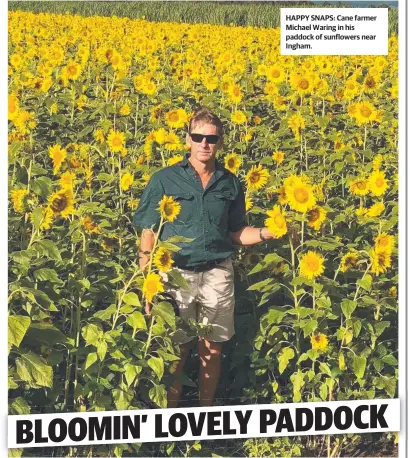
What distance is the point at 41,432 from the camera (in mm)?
3650

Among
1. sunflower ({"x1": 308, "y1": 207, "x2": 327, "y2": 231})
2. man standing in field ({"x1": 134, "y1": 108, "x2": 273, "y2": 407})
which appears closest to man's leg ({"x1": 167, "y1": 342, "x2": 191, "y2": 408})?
man standing in field ({"x1": 134, "y1": 108, "x2": 273, "y2": 407})

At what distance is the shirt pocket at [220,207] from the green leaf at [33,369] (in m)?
0.89

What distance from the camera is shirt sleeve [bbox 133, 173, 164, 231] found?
3646mm

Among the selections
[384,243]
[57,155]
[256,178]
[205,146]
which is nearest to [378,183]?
[384,243]

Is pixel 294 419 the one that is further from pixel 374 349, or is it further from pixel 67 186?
pixel 67 186

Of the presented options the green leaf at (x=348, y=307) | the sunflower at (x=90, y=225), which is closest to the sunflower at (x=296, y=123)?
the green leaf at (x=348, y=307)

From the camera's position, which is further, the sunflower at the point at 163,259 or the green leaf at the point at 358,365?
the green leaf at the point at 358,365

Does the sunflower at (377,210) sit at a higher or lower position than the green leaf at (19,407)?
higher

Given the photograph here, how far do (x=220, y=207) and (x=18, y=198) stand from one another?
0.81m

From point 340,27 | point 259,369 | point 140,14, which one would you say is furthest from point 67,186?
point 340,27

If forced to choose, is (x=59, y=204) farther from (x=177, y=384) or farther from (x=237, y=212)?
(x=177, y=384)

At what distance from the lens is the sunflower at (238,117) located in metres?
4.38

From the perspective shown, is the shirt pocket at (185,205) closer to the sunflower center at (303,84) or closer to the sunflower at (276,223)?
the sunflower at (276,223)

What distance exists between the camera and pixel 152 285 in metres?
3.46
